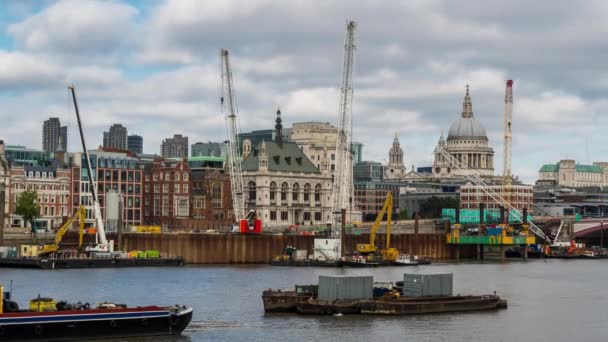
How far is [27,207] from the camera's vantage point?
183125 millimetres

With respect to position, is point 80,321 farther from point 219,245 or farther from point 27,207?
point 27,207

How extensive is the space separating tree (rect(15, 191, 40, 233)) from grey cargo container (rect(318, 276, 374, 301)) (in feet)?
327

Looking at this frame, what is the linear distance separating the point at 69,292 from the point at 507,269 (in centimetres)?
7011

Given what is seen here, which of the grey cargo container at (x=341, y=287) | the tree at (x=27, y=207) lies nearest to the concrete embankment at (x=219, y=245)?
the tree at (x=27, y=207)

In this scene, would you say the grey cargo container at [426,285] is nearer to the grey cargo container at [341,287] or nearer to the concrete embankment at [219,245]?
the grey cargo container at [341,287]

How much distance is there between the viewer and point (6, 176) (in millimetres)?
194375

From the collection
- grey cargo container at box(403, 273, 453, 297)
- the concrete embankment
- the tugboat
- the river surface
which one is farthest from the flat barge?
the tugboat

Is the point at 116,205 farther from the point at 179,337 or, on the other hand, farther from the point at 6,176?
the point at 179,337

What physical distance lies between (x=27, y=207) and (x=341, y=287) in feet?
341

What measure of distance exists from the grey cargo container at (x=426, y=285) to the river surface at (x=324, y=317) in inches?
106

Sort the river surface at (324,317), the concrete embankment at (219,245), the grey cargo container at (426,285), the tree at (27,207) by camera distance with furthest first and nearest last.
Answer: the tree at (27,207) → the concrete embankment at (219,245) → the grey cargo container at (426,285) → the river surface at (324,317)

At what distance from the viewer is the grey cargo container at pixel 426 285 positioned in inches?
3548

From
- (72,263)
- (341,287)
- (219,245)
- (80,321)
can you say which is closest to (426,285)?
(341,287)

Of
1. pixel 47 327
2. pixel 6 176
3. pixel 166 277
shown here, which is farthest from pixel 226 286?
pixel 6 176
